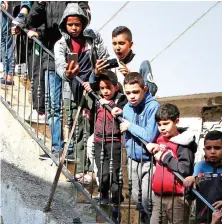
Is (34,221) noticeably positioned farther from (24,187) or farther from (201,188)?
(201,188)

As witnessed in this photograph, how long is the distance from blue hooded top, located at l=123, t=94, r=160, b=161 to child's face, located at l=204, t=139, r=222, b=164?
1.50 ft

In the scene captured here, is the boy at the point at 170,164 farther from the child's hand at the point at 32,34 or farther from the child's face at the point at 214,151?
the child's hand at the point at 32,34

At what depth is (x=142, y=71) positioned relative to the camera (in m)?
5.50

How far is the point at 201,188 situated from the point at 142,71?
4.00ft

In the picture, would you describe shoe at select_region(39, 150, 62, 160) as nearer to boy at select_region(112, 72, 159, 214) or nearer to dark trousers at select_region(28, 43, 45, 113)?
dark trousers at select_region(28, 43, 45, 113)

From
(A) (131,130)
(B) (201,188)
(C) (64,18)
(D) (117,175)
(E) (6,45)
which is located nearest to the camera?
(B) (201,188)

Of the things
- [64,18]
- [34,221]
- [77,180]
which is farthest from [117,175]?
[64,18]

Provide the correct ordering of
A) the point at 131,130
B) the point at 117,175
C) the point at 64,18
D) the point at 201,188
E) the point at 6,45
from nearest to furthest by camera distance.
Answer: the point at 201,188 → the point at 131,130 → the point at 117,175 → the point at 64,18 → the point at 6,45

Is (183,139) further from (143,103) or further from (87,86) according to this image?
(87,86)

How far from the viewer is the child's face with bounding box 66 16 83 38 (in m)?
5.96

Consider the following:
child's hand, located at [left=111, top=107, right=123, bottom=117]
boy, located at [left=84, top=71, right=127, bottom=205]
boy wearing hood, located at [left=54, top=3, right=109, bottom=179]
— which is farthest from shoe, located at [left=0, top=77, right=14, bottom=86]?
child's hand, located at [left=111, top=107, right=123, bottom=117]

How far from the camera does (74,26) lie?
19.6ft

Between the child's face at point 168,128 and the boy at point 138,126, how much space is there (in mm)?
126

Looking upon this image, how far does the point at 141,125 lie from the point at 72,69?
93 centimetres
